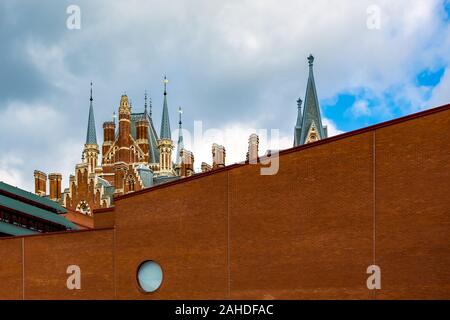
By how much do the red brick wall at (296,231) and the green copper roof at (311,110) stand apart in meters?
40.0

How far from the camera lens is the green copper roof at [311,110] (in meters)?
69.9

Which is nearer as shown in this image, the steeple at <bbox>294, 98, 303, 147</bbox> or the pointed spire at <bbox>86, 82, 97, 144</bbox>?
the steeple at <bbox>294, 98, 303, 147</bbox>

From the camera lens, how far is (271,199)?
28422 millimetres

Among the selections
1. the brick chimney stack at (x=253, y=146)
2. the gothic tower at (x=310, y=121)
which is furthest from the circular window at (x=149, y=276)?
the gothic tower at (x=310, y=121)

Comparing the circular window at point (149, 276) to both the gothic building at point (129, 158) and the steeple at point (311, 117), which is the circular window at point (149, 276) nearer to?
the gothic building at point (129, 158)

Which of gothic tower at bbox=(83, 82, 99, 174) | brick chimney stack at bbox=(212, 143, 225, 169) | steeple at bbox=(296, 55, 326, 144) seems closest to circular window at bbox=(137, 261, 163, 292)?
steeple at bbox=(296, 55, 326, 144)

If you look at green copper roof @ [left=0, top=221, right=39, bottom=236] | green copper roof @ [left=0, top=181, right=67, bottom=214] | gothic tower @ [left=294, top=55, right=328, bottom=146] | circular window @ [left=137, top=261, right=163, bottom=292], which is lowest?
circular window @ [left=137, top=261, right=163, bottom=292]

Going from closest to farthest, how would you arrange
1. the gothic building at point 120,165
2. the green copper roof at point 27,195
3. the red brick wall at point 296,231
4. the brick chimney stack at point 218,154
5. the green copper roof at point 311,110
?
the red brick wall at point 296,231 < the green copper roof at point 27,195 < the green copper roof at point 311,110 < the gothic building at point 120,165 < the brick chimney stack at point 218,154

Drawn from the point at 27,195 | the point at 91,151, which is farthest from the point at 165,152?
the point at 27,195

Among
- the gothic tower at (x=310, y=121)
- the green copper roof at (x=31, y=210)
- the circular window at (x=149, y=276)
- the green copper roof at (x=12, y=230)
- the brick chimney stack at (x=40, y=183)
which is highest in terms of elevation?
the gothic tower at (x=310, y=121)

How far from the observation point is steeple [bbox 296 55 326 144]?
68938 mm

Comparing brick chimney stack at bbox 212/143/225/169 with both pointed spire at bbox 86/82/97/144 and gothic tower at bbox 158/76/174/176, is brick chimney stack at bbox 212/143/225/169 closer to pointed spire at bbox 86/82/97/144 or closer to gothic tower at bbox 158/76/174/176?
gothic tower at bbox 158/76/174/176

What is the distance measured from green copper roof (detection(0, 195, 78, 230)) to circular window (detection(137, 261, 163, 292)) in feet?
48.2
